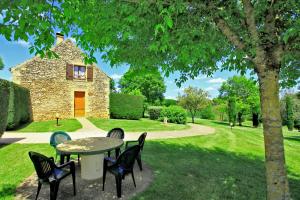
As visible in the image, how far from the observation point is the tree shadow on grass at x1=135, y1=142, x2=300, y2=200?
4629 mm

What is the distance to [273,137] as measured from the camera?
3.18 metres

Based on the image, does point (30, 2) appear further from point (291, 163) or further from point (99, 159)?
point (291, 163)

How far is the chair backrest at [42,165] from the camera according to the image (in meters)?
3.76

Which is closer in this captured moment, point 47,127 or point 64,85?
point 47,127

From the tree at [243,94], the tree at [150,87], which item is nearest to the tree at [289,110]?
the tree at [243,94]

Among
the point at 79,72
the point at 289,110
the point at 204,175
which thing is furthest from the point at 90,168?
the point at 289,110

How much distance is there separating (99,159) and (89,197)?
1.21 m

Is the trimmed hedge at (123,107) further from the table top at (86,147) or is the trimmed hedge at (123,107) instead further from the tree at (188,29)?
the tree at (188,29)

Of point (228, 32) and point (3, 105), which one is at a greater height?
point (228, 32)

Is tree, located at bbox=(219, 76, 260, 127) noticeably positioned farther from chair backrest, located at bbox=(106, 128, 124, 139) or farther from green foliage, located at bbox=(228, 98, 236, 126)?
chair backrest, located at bbox=(106, 128, 124, 139)

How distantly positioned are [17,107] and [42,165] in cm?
1165

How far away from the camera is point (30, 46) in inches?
138

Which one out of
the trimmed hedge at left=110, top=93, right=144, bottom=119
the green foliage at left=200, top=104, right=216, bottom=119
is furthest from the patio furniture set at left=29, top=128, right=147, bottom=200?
the green foliage at left=200, top=104, right=216, bottom=119

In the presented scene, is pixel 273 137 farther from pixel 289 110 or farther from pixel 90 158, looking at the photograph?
pixel 289 110
